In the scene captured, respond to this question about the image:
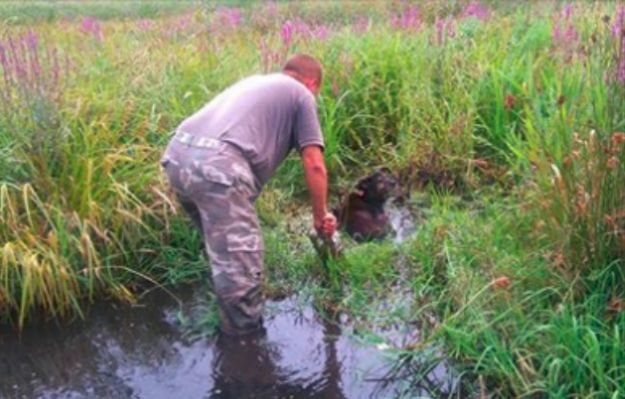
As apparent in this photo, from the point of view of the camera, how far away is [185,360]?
4.37 meters

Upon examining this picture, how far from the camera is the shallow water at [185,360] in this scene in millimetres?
4055

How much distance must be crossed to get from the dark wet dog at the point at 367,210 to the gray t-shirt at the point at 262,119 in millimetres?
1201

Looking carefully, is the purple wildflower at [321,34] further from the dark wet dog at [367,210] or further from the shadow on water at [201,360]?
the shadow on water at [201,360]

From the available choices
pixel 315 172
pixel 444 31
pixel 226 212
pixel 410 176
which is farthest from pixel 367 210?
pixel 444 31

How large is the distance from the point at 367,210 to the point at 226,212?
1657 mm

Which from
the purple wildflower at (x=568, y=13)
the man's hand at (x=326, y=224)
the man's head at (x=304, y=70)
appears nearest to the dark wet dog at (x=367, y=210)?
the man's hand at (x=326, y=224)

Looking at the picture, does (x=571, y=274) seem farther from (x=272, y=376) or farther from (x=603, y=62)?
(x=272, y=376)

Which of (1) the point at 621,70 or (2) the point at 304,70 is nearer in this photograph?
(1) the point at 621,70

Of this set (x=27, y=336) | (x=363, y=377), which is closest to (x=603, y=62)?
(x=363, y=377)

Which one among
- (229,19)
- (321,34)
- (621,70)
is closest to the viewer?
(621,70)

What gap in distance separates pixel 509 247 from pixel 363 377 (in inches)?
42.8

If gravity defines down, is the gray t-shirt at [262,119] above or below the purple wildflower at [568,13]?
above

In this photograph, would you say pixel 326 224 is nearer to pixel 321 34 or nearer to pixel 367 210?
pixel 367 210

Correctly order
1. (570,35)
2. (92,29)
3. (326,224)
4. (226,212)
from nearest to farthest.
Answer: (226,212)
(326,224)
(570,35)
(92,29)
